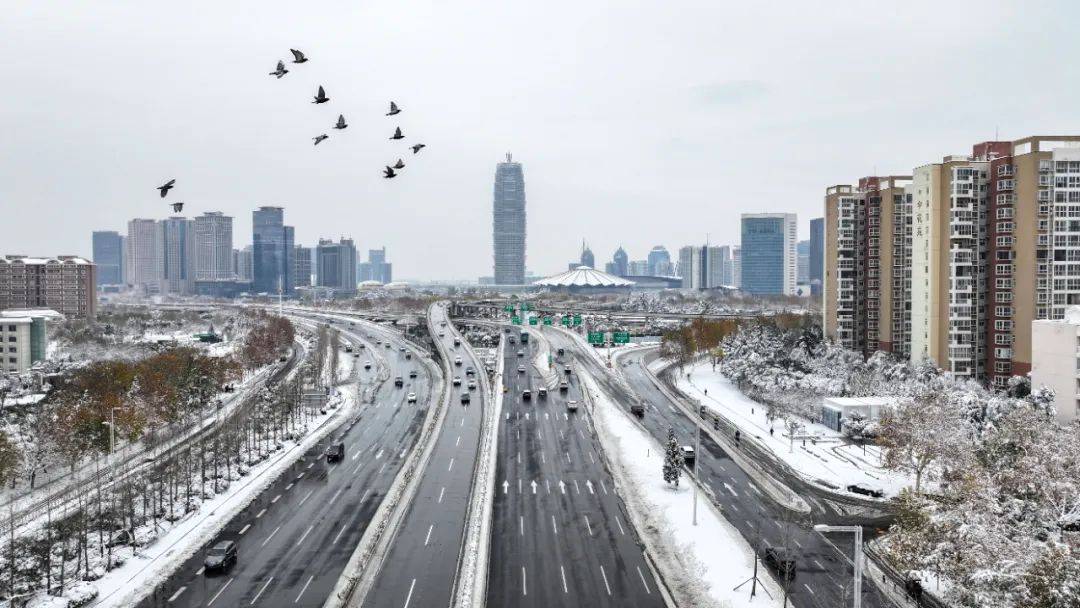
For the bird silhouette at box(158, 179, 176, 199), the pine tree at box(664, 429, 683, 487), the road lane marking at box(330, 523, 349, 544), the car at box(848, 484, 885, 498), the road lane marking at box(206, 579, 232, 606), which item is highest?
the bird silhouette at box(158, 179, 176, 199)

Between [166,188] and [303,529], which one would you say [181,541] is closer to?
[303,529]

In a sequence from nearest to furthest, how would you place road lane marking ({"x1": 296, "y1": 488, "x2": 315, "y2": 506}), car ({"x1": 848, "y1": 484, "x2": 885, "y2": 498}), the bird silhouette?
the bird silhouette
road lane marking ({"x1": 296, "y1": 488, "x2": 315, "y2": 506})
car ({"x1": 848, "y1": 484, "x2": 885, "y2": 498})

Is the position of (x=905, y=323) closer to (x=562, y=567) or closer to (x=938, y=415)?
(x=938, y=415)

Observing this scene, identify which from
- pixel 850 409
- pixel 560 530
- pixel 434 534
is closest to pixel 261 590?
pixel 434 534

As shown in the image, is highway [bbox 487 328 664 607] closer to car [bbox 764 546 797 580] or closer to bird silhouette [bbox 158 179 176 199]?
car [bbox 764 546 797 580]

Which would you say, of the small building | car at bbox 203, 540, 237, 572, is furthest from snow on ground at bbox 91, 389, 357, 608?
the small building

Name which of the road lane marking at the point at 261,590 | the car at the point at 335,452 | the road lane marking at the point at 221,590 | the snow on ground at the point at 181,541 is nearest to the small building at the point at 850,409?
the car at the point at 335,452
